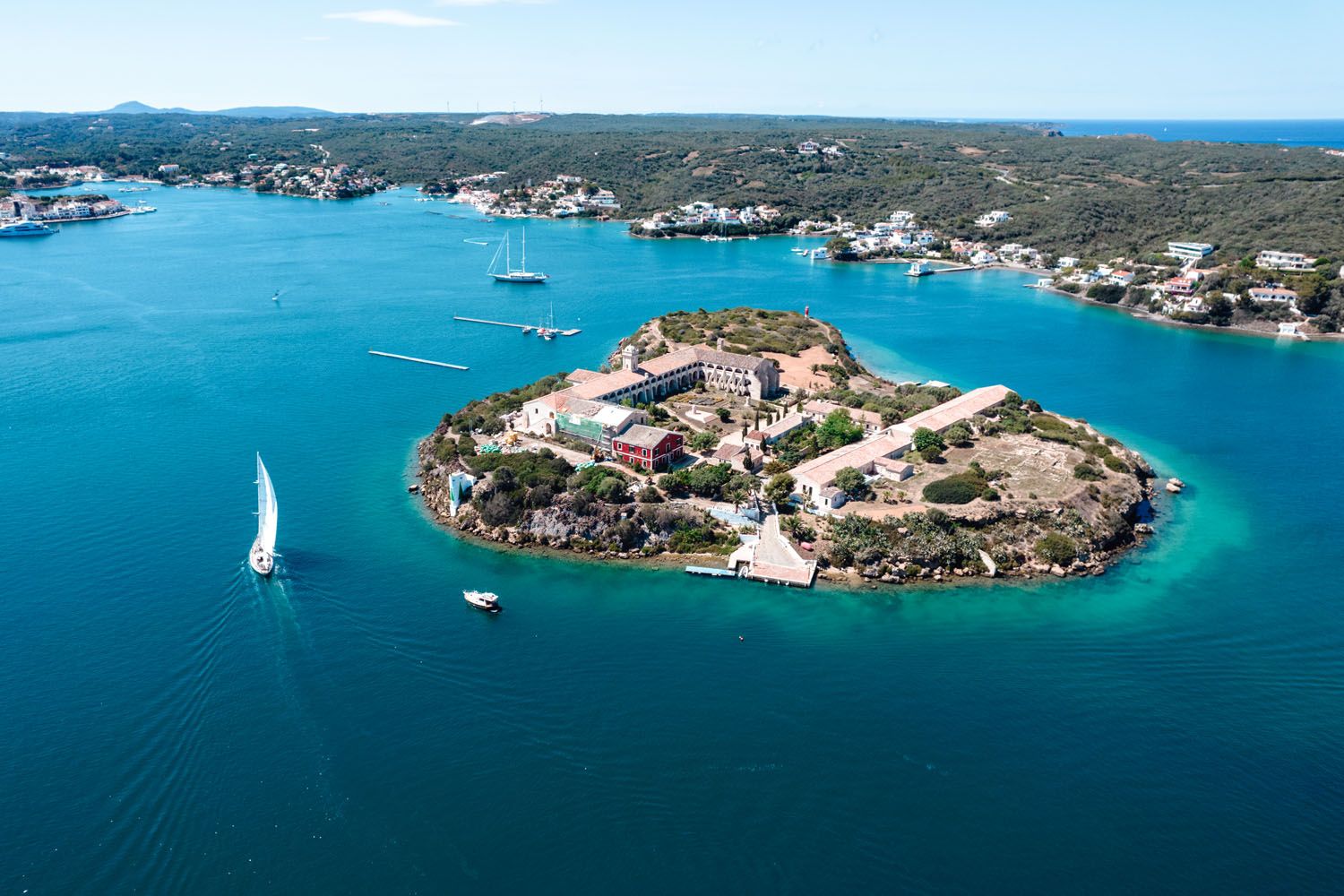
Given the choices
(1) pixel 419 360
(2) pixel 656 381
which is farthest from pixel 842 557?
(1) pixel 419 360

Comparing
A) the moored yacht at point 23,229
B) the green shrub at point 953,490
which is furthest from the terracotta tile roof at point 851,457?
the moored yacht at point 23,229

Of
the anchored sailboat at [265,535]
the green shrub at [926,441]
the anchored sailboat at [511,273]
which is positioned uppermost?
the anchored sailboat at [511,273]

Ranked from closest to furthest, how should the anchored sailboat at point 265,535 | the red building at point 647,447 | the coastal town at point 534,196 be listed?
the anchored sailboat at point 265,535, the red building at point 647,447, the coastal town at point 534,196


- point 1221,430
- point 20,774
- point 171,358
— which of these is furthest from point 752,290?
point 20,774

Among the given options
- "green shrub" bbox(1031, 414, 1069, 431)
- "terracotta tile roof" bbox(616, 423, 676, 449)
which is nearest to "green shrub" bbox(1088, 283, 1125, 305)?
"green shrub" bbox(1031, 414, 1069, 431)

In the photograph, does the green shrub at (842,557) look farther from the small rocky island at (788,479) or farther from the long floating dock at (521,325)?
the long floating dock at (521,325)

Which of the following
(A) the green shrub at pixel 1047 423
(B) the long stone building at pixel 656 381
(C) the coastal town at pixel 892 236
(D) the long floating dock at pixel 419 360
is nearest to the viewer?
(B) the long stone building at pixel 656 381

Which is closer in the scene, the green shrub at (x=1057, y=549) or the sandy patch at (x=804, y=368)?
the green shrub at (x=1057, y=549)

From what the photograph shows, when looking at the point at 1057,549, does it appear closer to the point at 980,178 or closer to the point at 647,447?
the point at 647,447
